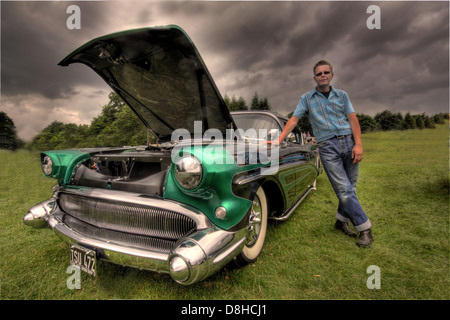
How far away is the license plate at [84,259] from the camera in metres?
1.49

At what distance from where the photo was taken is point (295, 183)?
2.64 m

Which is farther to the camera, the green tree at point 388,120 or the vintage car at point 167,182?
the green tree at point 388,120

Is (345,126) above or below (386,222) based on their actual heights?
above

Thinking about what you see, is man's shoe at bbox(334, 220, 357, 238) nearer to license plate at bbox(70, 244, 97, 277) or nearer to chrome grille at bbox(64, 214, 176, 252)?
chrome grille at bbox(64, 214, 176, 252)

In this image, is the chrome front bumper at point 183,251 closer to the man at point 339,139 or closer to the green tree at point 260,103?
the man at point 339,139

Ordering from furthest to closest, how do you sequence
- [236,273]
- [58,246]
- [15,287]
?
[58,246] → [236,273] → [15,287]

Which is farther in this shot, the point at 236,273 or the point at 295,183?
the point at 295,183

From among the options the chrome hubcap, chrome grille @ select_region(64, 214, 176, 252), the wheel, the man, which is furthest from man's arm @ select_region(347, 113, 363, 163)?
chrome grille @ select_region(64, 214, 176, 252)

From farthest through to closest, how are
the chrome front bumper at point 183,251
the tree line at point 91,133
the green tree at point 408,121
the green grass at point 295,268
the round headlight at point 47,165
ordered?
1. the green tree at point 408,121
2. the tree line at point 91,133
3. the round headlight at point 47,165
4. the green grass at point 295,268
5. the chrome front bumper at point 183,251

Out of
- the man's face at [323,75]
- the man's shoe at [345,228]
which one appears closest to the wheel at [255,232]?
the man's shoe at [345,228]

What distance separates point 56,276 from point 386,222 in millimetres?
3546

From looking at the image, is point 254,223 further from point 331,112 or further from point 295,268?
point 331,112

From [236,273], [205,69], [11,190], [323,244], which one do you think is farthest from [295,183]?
[11,190]

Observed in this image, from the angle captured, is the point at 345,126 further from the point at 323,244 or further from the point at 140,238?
the point at 140,238
